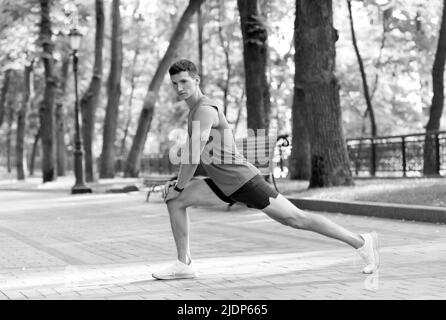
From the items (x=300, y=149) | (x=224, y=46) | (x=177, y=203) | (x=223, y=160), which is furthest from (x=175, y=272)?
(x=224, y=46)

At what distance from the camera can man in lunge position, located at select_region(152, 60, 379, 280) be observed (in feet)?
19.7

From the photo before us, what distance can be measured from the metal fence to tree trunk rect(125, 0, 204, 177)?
7371 mm

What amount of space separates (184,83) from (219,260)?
2191mm

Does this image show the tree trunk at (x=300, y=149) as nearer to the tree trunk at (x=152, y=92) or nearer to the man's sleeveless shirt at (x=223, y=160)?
the tree trunk at (x=152, y=92)

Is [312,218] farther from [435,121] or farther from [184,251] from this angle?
[435,121]

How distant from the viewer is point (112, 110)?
30016mm

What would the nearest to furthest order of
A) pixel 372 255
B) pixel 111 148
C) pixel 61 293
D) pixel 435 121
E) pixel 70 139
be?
pixel 61 293 → pixel 372 255 → pixel 435 121 → pixel 111 148 → pixel 70 139

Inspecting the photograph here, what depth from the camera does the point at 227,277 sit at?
21.5ft

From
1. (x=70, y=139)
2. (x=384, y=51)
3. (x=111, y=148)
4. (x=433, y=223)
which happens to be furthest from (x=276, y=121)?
(x=433, y=223)

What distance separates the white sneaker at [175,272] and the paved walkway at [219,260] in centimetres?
9

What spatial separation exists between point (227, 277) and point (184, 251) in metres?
→ 0.41

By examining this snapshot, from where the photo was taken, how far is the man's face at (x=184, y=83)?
6.11m

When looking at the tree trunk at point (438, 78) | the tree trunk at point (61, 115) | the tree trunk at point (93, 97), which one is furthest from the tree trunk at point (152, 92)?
the tree trunk at point (61, 115)

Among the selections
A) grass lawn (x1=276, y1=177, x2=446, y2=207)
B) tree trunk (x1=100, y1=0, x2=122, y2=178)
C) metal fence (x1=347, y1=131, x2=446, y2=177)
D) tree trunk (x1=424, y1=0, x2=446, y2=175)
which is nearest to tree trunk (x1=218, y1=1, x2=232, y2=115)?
tree trunk (x1=100, y1=0, x2=122, y2=178)
